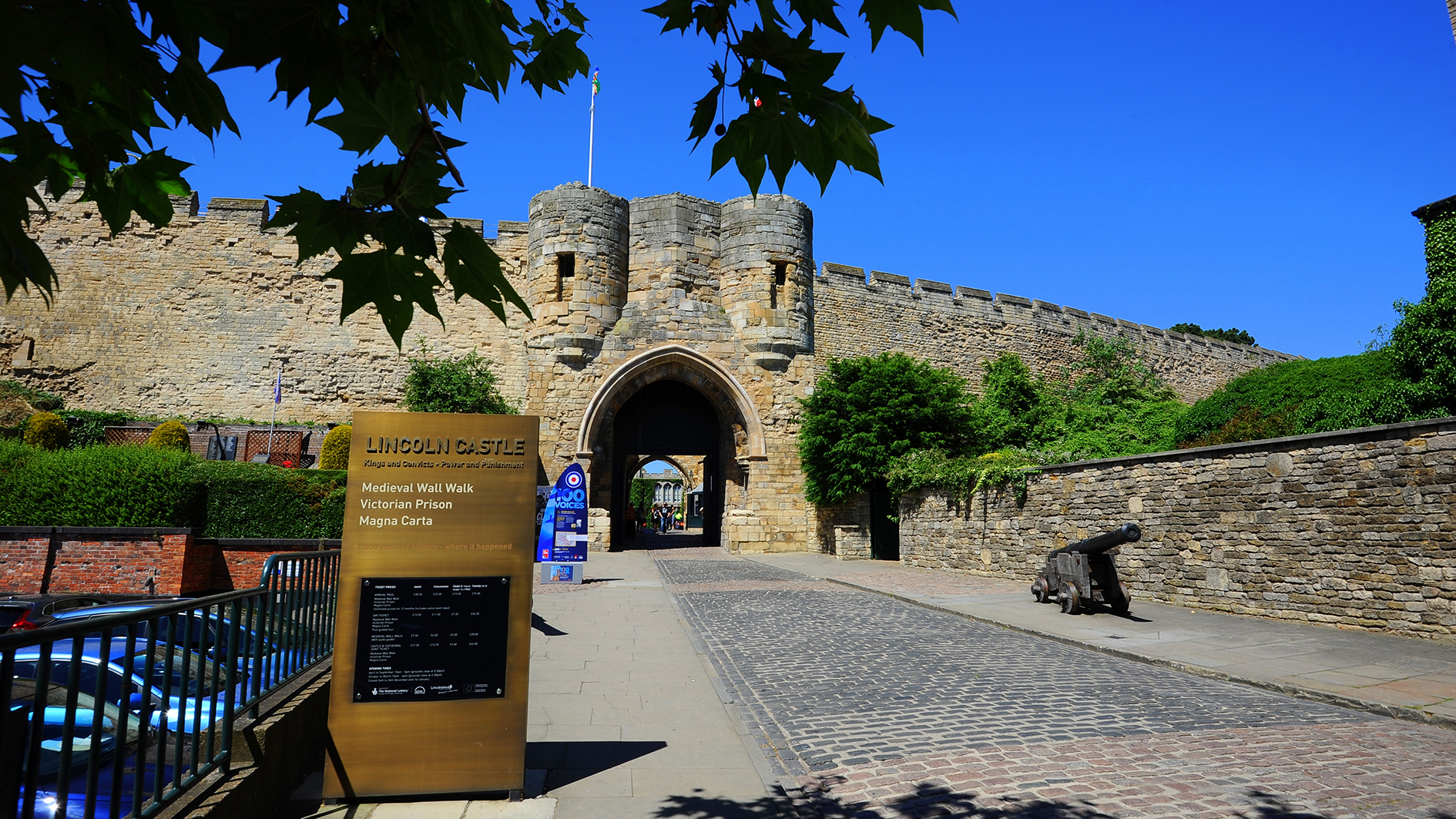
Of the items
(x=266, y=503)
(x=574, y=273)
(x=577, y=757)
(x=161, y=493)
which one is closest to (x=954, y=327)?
(x=574, y=273)

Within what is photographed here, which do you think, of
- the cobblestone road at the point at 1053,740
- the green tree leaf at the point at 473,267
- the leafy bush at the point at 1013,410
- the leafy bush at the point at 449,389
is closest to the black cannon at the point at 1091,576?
the cobblestone road at the point at 1053,740

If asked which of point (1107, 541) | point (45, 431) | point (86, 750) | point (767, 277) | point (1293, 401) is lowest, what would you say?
point (86, 750)

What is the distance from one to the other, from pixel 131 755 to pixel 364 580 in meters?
1.05

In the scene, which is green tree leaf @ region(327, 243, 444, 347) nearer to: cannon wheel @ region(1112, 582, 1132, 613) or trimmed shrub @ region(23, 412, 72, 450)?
cannon wheel @ region(1112, 582, 1132, 613)

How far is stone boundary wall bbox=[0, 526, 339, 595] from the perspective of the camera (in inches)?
379

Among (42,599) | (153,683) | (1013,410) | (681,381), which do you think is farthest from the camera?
(1013,410)

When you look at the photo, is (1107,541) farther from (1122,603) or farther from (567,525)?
(567,525)

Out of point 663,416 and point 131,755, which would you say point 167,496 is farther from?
point 663,416

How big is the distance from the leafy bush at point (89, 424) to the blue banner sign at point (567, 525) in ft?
41.3

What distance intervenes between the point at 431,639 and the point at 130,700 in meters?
1.10

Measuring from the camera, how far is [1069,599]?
8.90 m

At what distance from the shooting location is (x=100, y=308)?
811 inches

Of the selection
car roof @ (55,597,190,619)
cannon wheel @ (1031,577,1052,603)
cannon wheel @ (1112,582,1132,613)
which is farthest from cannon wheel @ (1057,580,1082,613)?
car roof @ (55,597,190,619)

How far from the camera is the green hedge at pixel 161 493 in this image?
398 inches
